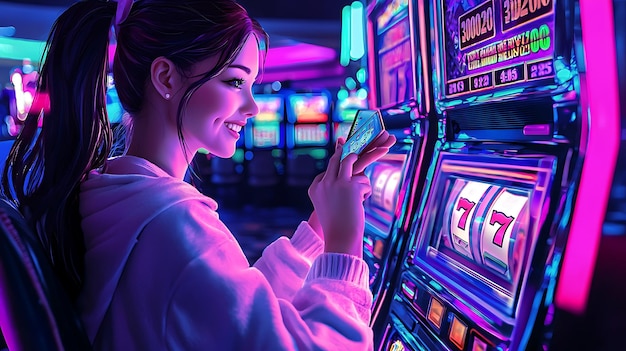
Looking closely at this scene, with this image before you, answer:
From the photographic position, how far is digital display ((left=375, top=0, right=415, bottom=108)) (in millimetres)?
1824

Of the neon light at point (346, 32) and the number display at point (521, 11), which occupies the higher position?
the neon light at point (346, 32)

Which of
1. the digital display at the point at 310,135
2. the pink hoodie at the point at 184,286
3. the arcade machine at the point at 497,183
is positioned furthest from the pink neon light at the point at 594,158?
the digital display at the point at 310,135

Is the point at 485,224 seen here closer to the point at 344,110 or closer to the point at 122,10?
the point at 122,10

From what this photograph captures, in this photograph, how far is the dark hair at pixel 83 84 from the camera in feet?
3.11

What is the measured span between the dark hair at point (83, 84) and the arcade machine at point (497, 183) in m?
0.56

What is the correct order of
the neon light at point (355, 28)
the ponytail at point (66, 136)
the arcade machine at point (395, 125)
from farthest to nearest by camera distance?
the neon light at point (355, 28), the arcade machine at point (395, 125), the ponytail at point (66, 136)

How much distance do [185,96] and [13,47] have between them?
874 centimetres

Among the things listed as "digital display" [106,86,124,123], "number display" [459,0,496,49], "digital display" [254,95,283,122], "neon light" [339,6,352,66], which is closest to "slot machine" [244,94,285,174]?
"digital display" [254,95,283,122]

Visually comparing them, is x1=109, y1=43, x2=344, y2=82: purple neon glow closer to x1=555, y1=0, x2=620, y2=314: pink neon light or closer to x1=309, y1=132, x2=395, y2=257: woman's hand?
x1=309, y1=132, x2=395, y2=257: woman's hand

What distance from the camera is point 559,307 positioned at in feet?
2.83

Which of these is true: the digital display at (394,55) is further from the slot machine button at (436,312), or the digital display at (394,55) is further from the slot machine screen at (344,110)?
the slot machine screen at (344,110)

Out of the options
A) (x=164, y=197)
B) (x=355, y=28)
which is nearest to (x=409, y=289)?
(x=164, y=197)

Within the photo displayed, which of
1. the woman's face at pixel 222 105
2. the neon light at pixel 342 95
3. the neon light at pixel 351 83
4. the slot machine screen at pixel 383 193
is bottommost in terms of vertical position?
the slot machine screen at pixel 383 193

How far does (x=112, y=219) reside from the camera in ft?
3.03
